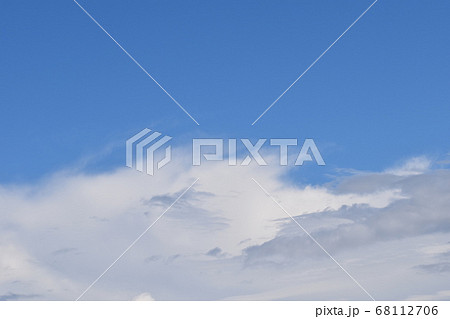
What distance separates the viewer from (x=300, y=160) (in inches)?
1045

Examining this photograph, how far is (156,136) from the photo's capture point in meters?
27.1
